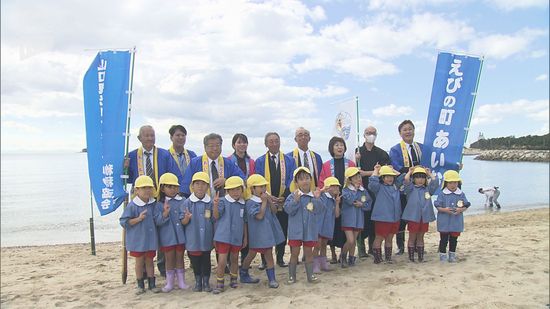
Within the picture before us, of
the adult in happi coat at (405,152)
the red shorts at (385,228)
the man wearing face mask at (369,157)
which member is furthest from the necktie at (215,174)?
the adult in happi coat at (405,152)

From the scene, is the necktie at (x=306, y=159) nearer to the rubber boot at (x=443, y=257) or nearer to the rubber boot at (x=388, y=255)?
the rubber boot at (x=388, y=255)

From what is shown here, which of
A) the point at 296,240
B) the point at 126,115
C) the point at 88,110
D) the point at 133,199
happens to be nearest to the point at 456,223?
the point at 296,240

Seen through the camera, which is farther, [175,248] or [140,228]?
[175,248]

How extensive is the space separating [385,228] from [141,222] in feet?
11.2

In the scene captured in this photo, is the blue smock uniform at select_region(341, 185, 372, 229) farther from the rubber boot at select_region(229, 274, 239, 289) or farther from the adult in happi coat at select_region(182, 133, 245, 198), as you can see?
the rubber boot at select_region(229, 274, 239, 289)

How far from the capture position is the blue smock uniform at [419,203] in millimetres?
5828

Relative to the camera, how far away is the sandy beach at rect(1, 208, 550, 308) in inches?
170

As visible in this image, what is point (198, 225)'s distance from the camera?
4809 mm

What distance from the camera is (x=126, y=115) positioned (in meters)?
5.61

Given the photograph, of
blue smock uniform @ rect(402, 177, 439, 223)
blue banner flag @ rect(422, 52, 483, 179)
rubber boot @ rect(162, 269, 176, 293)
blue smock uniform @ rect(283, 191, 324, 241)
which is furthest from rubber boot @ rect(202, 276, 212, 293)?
blue banner flag @ rect(422, 52, 483, 179)

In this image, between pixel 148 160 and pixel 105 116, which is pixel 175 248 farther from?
pixel 105 116

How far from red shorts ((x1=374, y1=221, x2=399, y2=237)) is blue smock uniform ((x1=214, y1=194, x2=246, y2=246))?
2149 mm

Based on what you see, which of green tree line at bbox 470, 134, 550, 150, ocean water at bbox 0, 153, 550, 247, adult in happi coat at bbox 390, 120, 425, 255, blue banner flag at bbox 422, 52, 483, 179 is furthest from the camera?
ocean water at bbox 0, 153, 550, 247

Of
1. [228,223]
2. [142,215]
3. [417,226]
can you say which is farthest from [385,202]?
[142,215]
